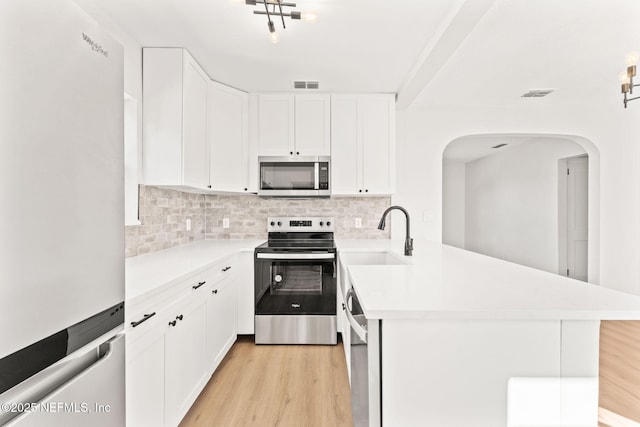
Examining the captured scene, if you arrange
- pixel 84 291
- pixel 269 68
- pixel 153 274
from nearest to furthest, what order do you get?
pixel 84 291 → pixel 153 274 → pixel 269 68

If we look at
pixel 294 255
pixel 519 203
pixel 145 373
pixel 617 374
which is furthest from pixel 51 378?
pixel 519 203

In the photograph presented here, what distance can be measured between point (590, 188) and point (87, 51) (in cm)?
478

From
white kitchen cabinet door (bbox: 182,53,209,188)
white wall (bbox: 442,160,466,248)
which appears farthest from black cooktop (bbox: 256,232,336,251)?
white wall (bbox: 442,160,466,248)

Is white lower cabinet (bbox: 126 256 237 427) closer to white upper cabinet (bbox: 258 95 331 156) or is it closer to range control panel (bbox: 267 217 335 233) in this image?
range control panel (bbox: 267 217 335 233)

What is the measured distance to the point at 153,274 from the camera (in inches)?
66.9

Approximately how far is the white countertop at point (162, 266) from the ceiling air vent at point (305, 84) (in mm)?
1578

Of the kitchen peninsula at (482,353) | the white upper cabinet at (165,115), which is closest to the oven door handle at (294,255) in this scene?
the white upper cabinet at (165,115)

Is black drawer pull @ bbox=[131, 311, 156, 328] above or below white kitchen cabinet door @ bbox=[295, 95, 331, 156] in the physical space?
below

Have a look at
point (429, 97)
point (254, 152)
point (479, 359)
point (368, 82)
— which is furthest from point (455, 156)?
point (479, 359)

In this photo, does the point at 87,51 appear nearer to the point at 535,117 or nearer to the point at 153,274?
the point at 153,274

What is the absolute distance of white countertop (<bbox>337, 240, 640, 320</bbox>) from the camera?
1.00 meters

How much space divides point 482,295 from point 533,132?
10.8ft

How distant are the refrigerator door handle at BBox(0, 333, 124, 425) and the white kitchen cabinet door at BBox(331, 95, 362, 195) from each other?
2.60m

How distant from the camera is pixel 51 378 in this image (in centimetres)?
73
